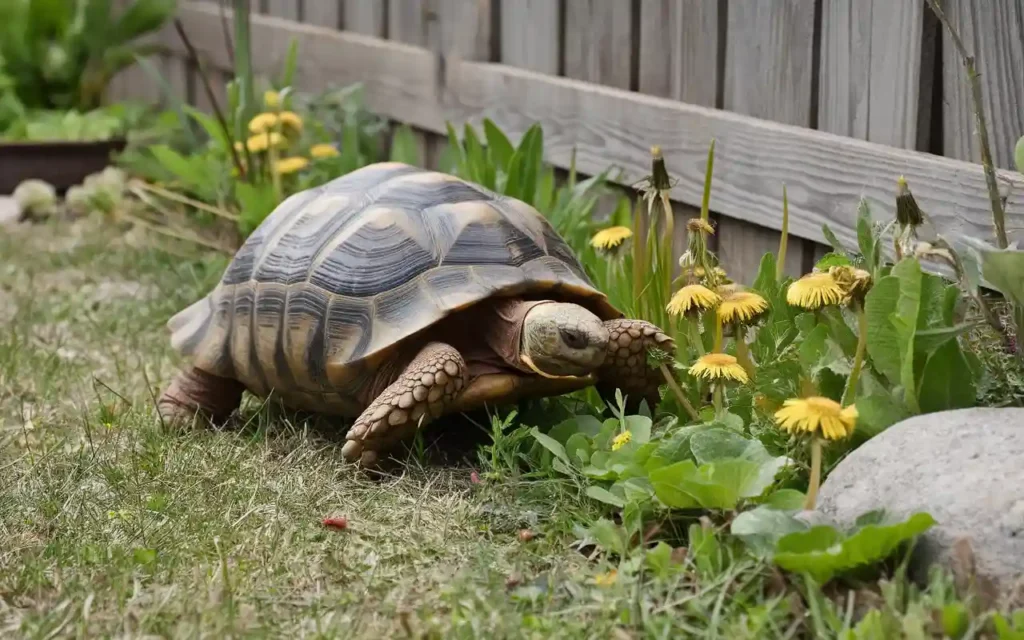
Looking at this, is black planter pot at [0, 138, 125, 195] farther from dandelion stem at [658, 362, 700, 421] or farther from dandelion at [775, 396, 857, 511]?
dandelion at [775, 396, 857, 511]

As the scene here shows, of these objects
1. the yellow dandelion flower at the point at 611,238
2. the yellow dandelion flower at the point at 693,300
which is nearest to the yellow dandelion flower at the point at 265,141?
the yellow dandelion flower at the point at 611,238

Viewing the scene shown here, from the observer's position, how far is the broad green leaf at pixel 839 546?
2.08 m

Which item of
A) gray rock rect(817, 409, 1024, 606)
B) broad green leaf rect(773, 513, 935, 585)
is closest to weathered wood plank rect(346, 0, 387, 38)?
gray rock rect(817, 409, 1024, 606)

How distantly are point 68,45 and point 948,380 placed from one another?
6735mm

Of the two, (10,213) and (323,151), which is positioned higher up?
(323,151)

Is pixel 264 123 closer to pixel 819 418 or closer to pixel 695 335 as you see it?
pixel 695 335

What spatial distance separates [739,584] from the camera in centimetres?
221

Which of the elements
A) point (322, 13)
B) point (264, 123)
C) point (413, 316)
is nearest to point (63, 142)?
point (322, 13)

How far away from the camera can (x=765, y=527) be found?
7.31 ft

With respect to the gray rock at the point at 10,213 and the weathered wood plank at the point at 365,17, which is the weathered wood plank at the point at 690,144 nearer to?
the weathered wood plank at the point at 365,17

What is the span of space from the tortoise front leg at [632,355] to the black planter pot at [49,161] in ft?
16.3

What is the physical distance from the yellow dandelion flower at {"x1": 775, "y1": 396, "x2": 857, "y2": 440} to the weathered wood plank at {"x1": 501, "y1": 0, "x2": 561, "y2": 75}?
2834 mm

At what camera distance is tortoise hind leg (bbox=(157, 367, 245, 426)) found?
3.38 meters

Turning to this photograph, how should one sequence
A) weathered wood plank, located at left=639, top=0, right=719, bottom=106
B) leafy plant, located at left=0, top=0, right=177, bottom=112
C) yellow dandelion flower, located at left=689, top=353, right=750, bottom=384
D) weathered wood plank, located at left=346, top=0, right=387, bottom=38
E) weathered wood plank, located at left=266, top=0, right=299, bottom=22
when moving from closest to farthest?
1. yellow dandelion flower, located at left=689, top=353, right=750, bottom=384
2. weathered wood plank, located at left=639, top=0, right=719, bottom=106
3. weathered wood plank, located at left=346, top=0, right=387, bottom=38
4. weathered wood plank, located at left=266, top=0, right=299, bottom=22
5. leafy plant, located at left=0, top=0, right=177, bottom=112
